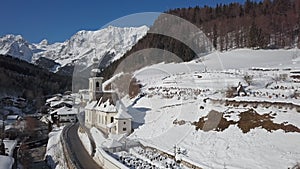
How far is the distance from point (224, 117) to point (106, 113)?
8.54m

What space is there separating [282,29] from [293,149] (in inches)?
1274

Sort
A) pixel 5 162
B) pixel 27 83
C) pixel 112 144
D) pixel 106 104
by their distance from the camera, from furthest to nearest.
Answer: pixel 27 83, pixel 106 104, pixel 112 144, pixel 5 162

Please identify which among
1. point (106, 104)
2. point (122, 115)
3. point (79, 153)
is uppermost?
point (106, 104)

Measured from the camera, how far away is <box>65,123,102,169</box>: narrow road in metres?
15.7

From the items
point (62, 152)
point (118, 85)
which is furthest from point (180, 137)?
point (118, 85)

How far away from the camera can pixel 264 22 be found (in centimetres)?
4125

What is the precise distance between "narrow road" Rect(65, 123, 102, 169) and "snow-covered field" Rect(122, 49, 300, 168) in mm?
2764

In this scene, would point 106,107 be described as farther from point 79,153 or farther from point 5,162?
point 5,162

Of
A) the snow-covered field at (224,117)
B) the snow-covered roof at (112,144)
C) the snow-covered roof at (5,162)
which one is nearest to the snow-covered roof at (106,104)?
the snow-covered field at (224,117)

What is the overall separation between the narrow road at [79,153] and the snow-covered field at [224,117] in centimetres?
276

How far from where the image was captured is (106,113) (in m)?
20.9

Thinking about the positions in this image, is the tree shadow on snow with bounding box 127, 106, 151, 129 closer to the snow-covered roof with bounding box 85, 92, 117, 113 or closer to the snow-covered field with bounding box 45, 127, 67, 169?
the snow-covered roof with bounding box 85, 92, 117, 113

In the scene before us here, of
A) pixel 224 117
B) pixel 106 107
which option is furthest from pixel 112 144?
pixel 106 107

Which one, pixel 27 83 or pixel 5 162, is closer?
pixel 5 162
